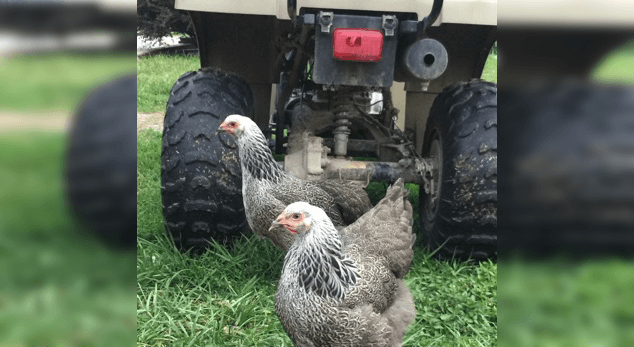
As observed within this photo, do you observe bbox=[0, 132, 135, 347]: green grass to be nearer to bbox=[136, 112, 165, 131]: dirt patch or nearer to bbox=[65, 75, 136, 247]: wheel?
bbox=[65, 75, 136, 247]: wheel

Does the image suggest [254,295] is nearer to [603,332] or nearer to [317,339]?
[317,339]

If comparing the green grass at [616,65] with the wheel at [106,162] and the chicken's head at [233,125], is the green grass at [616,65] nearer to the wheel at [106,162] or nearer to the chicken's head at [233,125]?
the wheel at [106,162]

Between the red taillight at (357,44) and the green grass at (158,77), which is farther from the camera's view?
the green grass at (158,77)

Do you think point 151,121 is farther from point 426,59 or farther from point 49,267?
point 49,267

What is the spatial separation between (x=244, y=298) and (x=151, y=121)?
526 cm

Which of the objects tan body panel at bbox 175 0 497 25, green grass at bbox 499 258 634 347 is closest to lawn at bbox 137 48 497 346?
tan body panel at bbox 175 0 497 25

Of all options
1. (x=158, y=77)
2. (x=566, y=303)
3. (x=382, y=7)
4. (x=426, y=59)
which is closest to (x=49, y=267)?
(x=566, y=303)

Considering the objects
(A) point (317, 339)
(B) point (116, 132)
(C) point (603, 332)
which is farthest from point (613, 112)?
(A) point (317, 339)

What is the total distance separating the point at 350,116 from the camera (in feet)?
11.7

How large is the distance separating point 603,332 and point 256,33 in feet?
12.0

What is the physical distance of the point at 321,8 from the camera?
2.82m

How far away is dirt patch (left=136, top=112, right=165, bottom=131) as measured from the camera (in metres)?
7.45

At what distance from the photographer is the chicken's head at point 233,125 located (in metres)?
3.16

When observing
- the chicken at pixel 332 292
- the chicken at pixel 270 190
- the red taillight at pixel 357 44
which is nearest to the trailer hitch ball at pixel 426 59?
the red taillight at pixel 357 44
